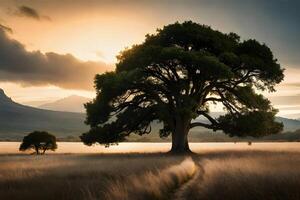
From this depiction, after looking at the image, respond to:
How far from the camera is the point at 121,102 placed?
44906mm

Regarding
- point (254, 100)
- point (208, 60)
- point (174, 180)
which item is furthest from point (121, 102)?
point (174, 180)

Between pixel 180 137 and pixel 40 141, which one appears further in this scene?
pixel 40 141

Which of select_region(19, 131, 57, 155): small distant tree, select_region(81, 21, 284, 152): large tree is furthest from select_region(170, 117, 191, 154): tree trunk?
select_region(19, 131, 57, 155): small distant tree

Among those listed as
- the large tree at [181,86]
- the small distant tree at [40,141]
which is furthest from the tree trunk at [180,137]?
the small distant tree at [40,141]

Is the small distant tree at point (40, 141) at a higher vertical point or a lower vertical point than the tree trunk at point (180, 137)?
higher

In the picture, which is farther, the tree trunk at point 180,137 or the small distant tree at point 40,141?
the small distant tree at point 40,141

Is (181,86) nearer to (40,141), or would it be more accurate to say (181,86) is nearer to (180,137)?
(180,137)

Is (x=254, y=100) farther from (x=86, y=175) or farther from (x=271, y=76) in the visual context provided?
(x=86, y=175)

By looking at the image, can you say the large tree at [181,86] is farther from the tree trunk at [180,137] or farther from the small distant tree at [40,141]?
the small distant tree at [40,141]

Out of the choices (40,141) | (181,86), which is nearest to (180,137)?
(181,86)

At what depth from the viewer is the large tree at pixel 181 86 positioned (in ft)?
141

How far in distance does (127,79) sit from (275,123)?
48.5 ft

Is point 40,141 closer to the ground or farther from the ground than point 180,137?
farther from the ground

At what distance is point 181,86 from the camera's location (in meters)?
43.3
